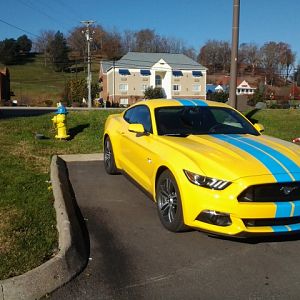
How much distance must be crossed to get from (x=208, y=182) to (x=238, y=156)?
551 mm

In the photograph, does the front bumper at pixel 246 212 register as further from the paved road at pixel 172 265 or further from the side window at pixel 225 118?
the side window at pixel 225 118

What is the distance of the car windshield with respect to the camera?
6.11 m

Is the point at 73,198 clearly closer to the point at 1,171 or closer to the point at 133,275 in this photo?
the point at 1,171

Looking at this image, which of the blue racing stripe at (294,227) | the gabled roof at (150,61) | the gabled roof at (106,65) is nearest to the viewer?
the blue racing stripe at (294,227)

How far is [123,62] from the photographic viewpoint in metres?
80.8

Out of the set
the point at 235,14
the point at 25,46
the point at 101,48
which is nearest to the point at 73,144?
the point at 235,14

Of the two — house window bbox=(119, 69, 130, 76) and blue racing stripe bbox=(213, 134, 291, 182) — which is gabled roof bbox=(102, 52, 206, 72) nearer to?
house window bbox=(119, 69, 130, 76)

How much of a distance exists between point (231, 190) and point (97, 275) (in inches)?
58.0

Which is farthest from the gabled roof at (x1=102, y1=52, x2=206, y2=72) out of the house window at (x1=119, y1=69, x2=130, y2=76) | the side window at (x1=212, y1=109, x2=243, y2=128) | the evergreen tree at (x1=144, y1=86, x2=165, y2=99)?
the side window at (x1=212, y1=109, x2=243, y2=128)

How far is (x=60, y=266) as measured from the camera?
12.9ft

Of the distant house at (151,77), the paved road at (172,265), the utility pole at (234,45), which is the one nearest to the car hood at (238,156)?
the paved road at (172,265)

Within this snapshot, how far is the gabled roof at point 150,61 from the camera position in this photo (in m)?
81.0

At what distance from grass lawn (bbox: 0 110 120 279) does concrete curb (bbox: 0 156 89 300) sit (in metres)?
0.12

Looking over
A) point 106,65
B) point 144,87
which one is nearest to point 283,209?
point 144,87
